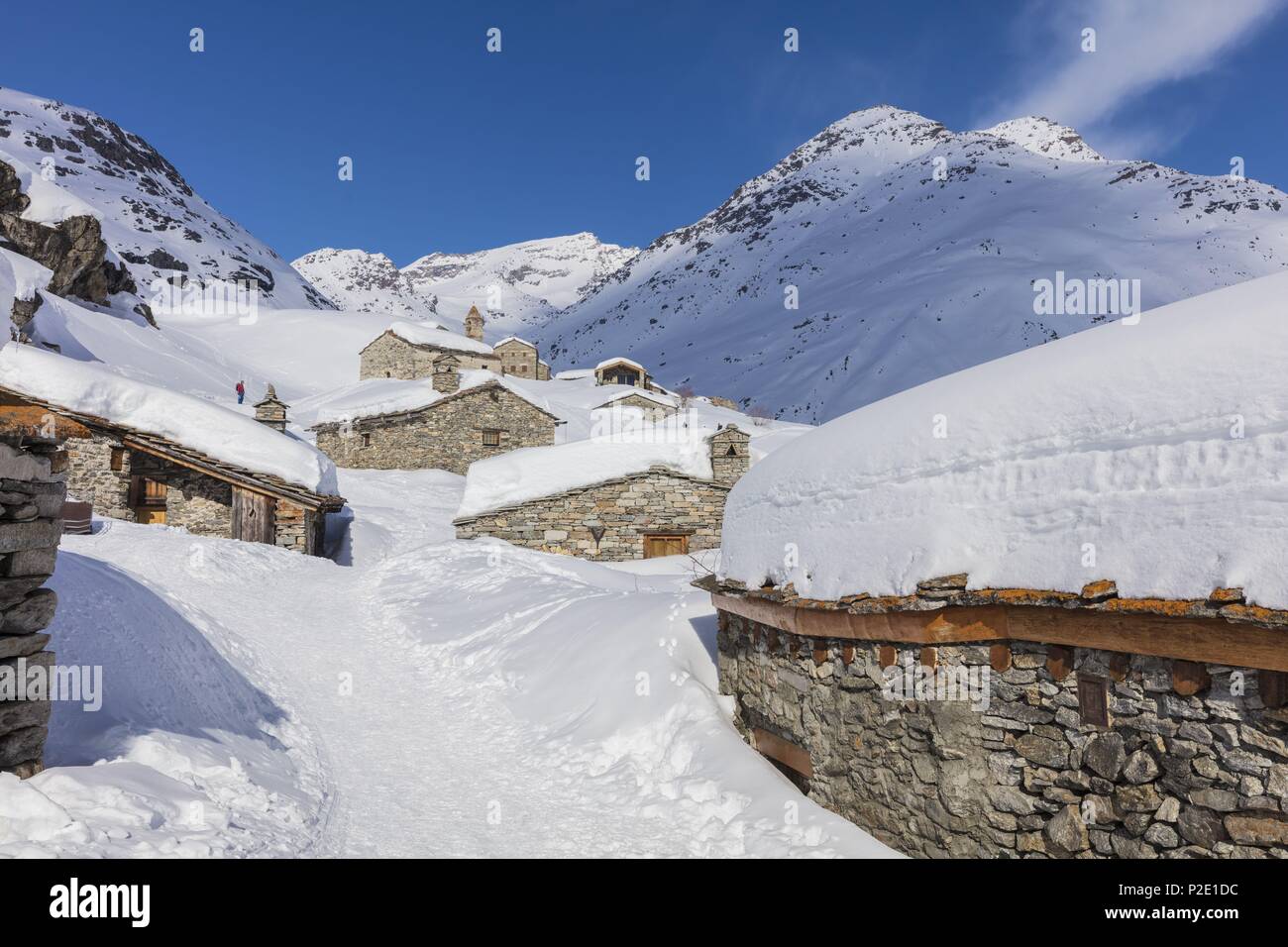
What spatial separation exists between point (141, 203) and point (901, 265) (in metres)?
96.1

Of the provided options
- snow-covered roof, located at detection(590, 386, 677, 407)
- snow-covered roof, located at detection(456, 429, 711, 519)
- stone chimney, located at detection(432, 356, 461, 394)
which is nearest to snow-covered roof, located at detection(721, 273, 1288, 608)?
snow-covered roof, located at detection(456, 429, 711, 519)

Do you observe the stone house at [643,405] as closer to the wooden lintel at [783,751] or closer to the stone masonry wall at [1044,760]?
the wooden lintel at [783,751]

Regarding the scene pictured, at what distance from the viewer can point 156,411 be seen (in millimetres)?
17109

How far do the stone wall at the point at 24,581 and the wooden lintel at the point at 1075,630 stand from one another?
17.3 ft

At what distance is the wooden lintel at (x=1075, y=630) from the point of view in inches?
128

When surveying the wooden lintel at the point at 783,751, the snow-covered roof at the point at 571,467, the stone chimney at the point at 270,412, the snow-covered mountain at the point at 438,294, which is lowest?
the wooden lintel at the point at 783,751

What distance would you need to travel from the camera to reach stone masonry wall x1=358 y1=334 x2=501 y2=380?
45062 millimetres

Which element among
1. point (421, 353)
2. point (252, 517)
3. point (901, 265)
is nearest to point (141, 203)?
point (421, 353)

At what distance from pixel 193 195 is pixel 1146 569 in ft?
457

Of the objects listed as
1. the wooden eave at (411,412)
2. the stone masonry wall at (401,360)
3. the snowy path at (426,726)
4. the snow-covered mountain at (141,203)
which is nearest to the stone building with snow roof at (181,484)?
the snowy path at (426,726)

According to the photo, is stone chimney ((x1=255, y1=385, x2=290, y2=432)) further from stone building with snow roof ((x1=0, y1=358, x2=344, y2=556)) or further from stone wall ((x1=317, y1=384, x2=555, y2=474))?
stone wall ((x1=317, y1=384, x2=555, y2=474))

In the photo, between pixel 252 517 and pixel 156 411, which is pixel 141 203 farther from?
pixel 252 517

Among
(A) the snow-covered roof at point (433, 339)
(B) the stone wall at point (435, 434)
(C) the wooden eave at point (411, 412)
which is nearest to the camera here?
(C) the wooden eave at point (411, 412)

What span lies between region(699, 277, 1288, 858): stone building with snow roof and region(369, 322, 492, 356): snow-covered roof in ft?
140
